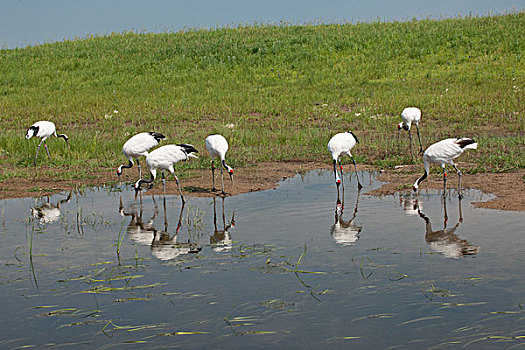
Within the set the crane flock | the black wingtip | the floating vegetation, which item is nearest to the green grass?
the crane flock

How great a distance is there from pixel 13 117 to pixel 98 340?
23.6 metres

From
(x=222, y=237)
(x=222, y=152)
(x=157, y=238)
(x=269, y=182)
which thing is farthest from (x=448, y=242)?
(x=269, y=182)

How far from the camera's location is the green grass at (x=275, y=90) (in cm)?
1869

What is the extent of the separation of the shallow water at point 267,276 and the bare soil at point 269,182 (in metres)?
0.82

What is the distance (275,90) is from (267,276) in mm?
24232

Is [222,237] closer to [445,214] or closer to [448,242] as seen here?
[448,242]

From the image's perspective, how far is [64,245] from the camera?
30.1ft

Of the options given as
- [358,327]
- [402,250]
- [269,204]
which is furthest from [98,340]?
[269,204]

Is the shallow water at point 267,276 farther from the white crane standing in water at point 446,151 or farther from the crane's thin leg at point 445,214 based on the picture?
the white crane standing in water at point 446,151

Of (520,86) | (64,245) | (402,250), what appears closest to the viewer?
(402,250)

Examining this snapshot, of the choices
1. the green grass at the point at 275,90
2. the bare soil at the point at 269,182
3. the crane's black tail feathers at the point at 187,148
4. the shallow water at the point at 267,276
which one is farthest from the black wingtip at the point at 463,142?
the crane's black tail feathers at the point at 187,148

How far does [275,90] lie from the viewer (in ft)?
102

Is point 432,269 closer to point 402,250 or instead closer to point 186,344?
point 402,250

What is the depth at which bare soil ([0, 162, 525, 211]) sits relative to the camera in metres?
12.3
